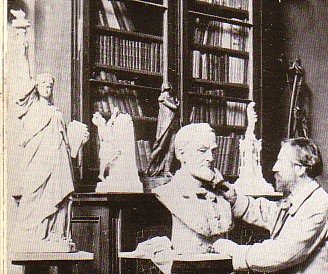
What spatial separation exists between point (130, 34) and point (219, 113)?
1.00 m

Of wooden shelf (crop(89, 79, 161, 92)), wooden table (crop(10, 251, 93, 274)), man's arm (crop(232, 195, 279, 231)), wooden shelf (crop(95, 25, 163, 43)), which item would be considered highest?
wooden shelf (crop(95, 25, 163, 43))

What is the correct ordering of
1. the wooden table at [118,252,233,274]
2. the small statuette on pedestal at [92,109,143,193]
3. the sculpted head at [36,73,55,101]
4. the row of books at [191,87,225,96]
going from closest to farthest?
1. the wooden table at [118,252,233,274]
2. the sculpted head at [36,73,55,101]
3. the small statuette on pedestal at [92,109,143,193]
4. the row of books at [191,87,225,96]

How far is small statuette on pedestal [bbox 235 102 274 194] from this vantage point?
4.38m

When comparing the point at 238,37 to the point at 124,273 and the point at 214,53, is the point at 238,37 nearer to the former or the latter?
the point at 214,53

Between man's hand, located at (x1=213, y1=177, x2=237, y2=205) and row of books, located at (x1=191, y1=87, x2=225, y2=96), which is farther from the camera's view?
row of books, located at (x1=191, y1=87, x2=225, y2=96)

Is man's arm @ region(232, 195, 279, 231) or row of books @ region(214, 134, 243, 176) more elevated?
row of books @ region(214, 134, 243, 176)

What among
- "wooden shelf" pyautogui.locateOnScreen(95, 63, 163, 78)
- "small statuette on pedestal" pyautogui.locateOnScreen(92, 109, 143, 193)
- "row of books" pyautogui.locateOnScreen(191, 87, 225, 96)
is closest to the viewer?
"small statuette on pedestal" pyautogui.locateOnScreen(92, 109, 143, 193)

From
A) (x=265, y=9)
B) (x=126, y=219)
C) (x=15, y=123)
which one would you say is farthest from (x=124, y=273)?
(x=265, y=9)

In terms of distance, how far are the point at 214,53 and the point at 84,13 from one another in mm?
1196

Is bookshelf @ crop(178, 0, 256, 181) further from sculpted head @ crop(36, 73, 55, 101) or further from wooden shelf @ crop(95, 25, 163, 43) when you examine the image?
sculpted head @ crop(36, 73, 55, 101)

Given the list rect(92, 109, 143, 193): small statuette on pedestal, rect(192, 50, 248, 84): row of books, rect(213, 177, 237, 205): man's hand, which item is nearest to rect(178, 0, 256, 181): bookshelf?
rect(192, 50, 248, 84): row of books

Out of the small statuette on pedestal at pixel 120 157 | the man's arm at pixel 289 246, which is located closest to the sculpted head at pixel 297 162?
the man's arm at pixel 289 246

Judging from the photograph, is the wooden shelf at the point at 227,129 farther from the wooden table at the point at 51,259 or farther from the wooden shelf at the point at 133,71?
the wooden table at the point at 51,259

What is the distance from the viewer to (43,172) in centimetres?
311
